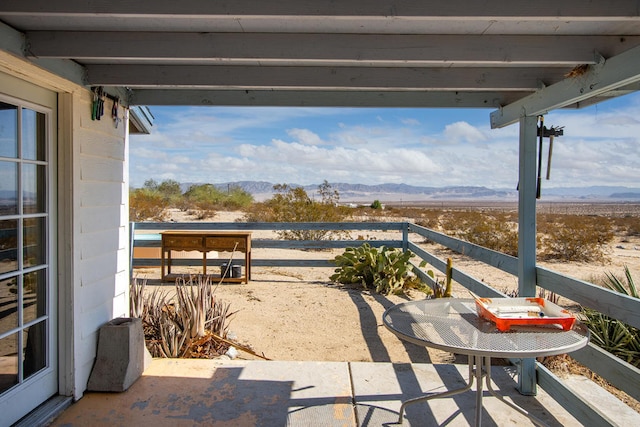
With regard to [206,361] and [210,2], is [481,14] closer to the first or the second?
[210,2]

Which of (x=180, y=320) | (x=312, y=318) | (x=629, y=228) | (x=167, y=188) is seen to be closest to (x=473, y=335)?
(x=180, y=320)

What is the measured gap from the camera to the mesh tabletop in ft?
6.36

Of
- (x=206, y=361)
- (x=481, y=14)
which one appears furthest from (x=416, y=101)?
(x=206, y=361)

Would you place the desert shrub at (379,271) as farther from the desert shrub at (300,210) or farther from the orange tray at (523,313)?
the desert shrub at (300,210)

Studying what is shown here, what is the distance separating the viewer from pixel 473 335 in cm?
216

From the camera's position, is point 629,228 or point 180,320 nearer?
point 180,320

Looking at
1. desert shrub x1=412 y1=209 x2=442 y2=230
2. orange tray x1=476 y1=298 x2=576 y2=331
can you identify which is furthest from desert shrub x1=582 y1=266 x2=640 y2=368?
desert shrub x1=412 y1=209 x2=442 y2=230

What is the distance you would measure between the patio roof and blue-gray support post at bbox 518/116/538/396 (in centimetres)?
17

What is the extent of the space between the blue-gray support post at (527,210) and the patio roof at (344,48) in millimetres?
171

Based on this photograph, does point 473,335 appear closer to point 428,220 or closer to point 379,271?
point 379,271

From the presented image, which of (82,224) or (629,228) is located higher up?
(82,224)

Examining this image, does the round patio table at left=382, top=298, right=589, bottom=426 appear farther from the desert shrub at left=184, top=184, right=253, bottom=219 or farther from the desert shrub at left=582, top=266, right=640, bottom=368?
the desert shrub at left=184, top=184, right=253, bottom=219

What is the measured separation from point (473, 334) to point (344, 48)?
153cm

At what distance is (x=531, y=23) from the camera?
89.0 inches
